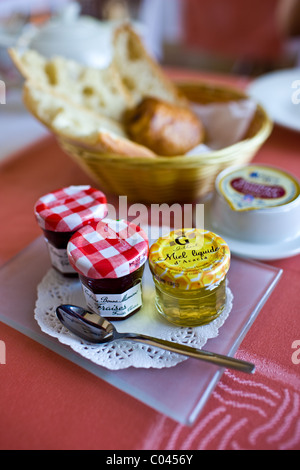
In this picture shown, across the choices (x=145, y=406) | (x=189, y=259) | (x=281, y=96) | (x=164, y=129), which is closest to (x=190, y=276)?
(x=189, y=259)

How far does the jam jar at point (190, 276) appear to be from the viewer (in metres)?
0.49

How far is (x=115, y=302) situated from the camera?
0.52 meters

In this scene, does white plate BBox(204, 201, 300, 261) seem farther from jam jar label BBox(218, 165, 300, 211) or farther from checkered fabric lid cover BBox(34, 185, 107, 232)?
checkered fabric lid cover BBox(34, 185, 107, 232)

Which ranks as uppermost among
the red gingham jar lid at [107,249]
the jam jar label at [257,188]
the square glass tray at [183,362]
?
the red gingham jar lid at [107,249]

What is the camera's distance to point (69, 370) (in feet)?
1.65

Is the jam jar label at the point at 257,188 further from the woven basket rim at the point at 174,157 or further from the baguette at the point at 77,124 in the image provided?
the baguette at the point at 77,124

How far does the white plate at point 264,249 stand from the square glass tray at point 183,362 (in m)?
0.02

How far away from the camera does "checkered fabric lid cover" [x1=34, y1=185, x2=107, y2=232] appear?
1.89 ft

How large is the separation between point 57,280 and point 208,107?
2.01ft

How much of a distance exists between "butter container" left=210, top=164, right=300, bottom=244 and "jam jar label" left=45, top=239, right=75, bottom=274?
0.26 metres

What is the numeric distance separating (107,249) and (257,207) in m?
0.27

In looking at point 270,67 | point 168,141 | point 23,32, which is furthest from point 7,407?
point 270,67

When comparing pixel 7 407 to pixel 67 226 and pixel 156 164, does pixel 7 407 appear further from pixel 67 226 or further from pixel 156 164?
pixel 156 164

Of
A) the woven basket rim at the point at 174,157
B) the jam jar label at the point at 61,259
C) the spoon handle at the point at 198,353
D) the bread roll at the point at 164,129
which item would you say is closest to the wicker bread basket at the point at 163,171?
the woven basket rim at the point at 174,157
